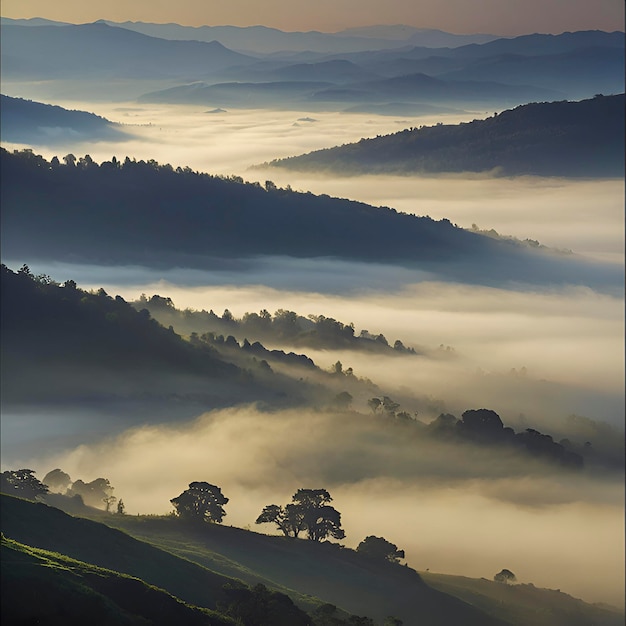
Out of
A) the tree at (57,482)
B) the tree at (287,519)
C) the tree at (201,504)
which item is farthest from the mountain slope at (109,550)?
the tree at (57,482)

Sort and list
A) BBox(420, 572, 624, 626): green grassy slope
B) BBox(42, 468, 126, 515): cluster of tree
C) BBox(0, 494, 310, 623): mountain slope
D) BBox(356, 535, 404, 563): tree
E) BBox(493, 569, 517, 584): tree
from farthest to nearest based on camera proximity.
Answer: BBox(42, 468, 126, 515): cluster of tree → BBox(493, 569, 517, 584): tree → BBox(356, 535, 404, 563): tree → BBox(420, 572, 624, 626): green grassy slope → BBox(0, 494, 310, 623): mountain slope

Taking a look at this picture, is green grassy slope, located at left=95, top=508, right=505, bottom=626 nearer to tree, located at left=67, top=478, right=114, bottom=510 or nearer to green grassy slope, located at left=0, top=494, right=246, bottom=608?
green grassy slope, located at left=0, top=494, right=246, bottom=608

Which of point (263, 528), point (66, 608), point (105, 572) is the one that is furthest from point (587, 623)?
point (66, 608)

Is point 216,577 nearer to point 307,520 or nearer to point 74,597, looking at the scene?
point 74,597

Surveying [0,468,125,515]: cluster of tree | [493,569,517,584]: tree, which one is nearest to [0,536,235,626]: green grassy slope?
[0,468,125,515]: cluster of tree

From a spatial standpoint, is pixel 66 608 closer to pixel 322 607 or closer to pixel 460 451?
pixel 322 607

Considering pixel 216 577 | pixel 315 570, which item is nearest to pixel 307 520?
pixel 315 570
